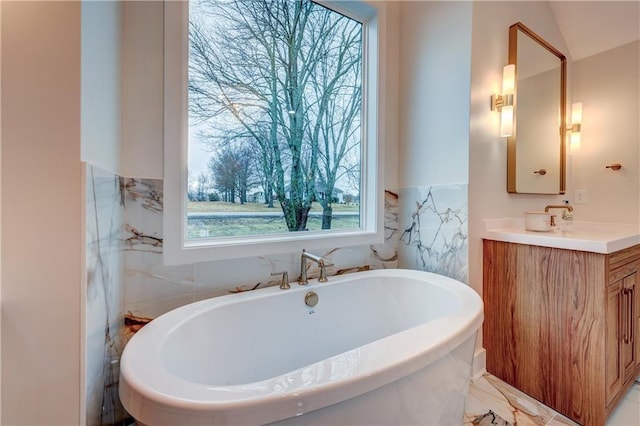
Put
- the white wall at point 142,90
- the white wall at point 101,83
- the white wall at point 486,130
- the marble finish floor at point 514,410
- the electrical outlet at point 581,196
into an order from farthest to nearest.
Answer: the electrical outlet at point 581,196 < the white wall at point 486,130 < the marble finish floor at point 514,410 < the white wall at point 142,90 < the white wall at point 101,83

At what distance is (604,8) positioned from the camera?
Answer: 2004mm

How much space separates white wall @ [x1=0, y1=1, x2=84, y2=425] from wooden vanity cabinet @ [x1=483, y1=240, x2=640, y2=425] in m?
1.88

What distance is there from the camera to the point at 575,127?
2.22 m

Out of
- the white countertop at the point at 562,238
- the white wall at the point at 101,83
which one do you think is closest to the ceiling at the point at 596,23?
the white countertop at the point at 562,238

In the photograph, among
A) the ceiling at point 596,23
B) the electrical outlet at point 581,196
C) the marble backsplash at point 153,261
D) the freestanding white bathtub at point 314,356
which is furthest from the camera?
the electrical outlet at point 581,196

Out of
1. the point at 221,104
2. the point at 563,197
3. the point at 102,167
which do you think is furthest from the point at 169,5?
the point at 563,197

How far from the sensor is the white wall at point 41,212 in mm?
656

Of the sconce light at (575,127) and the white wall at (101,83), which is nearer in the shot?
the white wall at (101,83)

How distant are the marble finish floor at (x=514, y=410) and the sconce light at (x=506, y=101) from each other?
4.75 feet

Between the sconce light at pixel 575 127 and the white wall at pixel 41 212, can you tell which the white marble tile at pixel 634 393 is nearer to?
the sconce light at pixel 575 127

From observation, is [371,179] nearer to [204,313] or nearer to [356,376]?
[204,313]

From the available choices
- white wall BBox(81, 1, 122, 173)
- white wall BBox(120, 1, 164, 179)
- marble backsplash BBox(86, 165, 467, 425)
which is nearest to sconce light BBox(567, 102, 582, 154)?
marble backsplash BBox(86, 165, 467, 425)

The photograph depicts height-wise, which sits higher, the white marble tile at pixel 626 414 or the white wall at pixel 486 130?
the white wall at pixel 486 130

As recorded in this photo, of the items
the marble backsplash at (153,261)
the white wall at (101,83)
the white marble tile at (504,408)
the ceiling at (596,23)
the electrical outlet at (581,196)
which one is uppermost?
the ceiling at (596,23)
